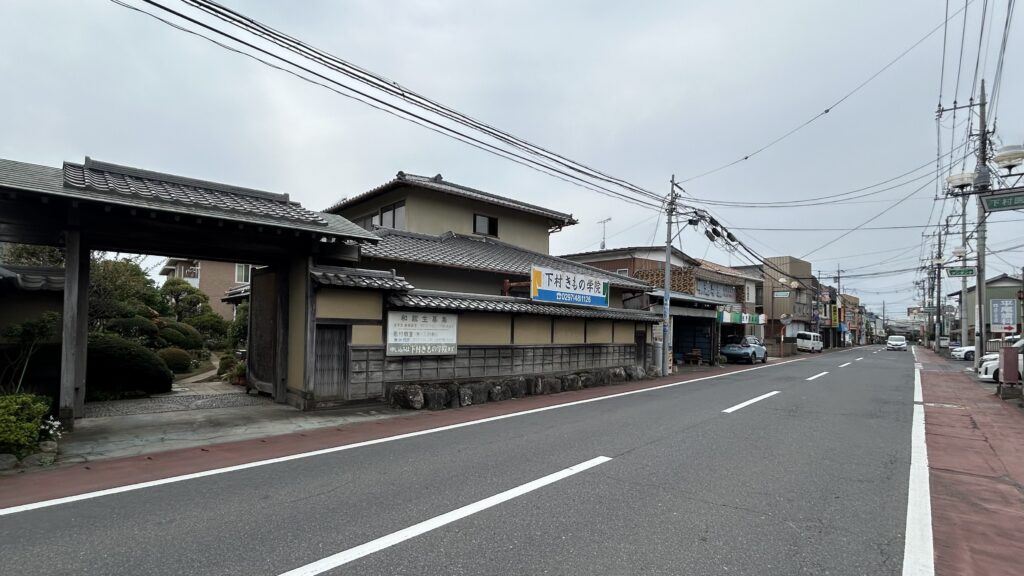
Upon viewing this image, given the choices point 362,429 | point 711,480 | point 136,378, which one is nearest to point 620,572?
point 711,480

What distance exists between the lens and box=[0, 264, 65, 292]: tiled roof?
9.74m

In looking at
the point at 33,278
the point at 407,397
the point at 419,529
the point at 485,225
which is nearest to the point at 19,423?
the point at 33,278

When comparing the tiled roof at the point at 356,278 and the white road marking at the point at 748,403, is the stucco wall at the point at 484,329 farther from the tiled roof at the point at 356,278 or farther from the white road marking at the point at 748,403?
the white road marking at the point at 748,403

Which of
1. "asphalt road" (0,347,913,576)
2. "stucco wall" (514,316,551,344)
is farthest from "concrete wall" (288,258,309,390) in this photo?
"stucco wall" (514,316,551,344)

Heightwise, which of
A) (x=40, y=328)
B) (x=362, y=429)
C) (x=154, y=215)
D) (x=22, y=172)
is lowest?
(x=362, y=429)

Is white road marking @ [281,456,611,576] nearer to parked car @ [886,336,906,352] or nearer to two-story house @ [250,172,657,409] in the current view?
two-story house @ [250,172,657,409]

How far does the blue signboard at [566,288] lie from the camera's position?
15.3m

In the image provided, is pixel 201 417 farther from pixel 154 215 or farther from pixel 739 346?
pixel 739 346

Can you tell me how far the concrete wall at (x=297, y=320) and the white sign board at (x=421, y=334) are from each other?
196 centimetres

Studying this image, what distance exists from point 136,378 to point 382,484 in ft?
34.1

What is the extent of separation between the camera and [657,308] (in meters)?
24.9

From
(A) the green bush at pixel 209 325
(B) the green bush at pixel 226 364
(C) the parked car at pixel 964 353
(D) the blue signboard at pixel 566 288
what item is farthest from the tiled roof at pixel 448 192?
(C) the parked car at pixel 964 353

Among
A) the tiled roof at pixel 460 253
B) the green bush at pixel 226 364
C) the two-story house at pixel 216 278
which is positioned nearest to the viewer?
the tiled roof at pixel 460 253

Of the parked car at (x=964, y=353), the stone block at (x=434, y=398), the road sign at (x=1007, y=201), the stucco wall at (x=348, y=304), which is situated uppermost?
the road sign at (x=1007, y=201)
